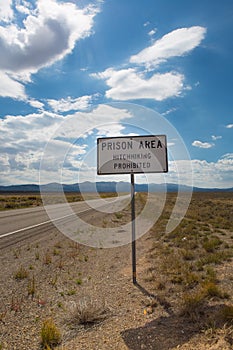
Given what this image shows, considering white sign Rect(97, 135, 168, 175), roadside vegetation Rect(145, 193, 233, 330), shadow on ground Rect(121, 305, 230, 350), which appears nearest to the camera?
shadow on ground Rect(121, 305, 230, 350)

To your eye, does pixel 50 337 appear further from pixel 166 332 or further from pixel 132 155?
pixel 132 155

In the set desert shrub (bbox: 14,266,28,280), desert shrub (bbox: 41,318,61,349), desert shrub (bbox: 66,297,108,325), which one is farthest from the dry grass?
desert shrub (bbox: 14,266,28,280)

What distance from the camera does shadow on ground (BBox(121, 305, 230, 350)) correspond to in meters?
3.50

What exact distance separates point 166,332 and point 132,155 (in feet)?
11.1

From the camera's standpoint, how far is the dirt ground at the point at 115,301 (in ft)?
12.0

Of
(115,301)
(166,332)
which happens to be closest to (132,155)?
(115,301)

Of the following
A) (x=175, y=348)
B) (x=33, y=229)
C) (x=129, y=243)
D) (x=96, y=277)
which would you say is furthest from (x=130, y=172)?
(x=33, y=229)

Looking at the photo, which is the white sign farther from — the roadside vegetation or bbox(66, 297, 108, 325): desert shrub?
bbox(66, 297, 108, 325): desert shrub

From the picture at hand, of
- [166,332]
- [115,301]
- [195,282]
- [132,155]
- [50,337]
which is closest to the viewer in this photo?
[50,337]

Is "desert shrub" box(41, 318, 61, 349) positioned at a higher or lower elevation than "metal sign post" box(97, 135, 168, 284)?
lower

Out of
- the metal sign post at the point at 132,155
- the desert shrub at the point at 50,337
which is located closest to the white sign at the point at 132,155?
the metal sign post at the point at 132,155

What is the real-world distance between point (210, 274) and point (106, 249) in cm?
445

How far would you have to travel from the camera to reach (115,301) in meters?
5.06

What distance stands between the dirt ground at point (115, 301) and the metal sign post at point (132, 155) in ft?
3.23
